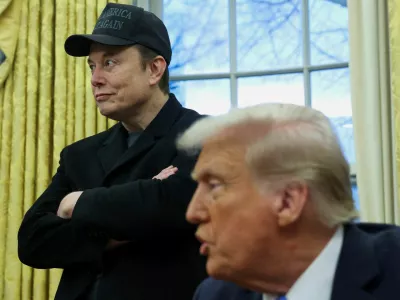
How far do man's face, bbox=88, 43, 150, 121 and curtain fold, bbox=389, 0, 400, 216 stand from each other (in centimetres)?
129

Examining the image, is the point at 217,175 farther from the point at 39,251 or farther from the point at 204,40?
the point at 204,40

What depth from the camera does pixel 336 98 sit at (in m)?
3.68

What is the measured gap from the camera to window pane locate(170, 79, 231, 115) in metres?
3.97

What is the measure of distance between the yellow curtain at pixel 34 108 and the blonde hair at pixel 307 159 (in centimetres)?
243

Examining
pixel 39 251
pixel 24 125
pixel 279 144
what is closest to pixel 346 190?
pixel 279 144

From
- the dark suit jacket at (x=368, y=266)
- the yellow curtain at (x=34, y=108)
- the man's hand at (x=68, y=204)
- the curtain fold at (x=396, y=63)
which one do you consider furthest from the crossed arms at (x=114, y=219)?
the yellow curtain at (x=34, y=108)

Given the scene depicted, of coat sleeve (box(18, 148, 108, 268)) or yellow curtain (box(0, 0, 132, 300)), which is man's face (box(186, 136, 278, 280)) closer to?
coat sleeve (box(18, 148, 108, 268))

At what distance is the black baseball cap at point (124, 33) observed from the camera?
2221 mm

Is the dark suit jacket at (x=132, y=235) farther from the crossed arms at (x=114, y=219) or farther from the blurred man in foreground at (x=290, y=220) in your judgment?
the blurred man in foreground at (x=290, y=220)

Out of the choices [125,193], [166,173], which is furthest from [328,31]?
[125,193]

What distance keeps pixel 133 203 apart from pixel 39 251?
0.39m

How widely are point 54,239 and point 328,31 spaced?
227 cm

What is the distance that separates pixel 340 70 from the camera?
369 centimetres

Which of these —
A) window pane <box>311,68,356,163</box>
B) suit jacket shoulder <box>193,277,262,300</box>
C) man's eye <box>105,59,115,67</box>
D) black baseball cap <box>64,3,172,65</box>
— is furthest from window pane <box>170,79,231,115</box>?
suit jacket shoulder <box>193,277,262,300</box>
